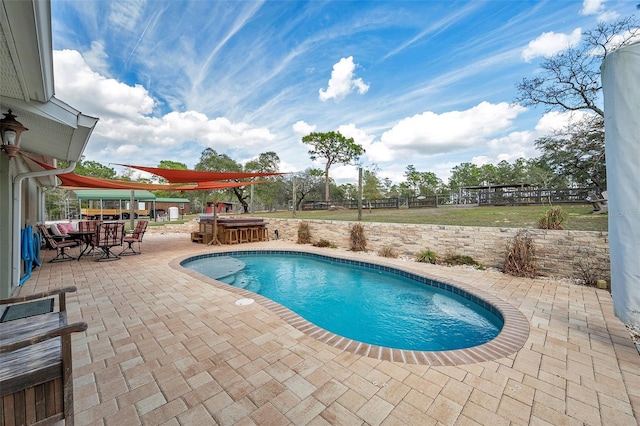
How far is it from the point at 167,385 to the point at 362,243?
679 cm

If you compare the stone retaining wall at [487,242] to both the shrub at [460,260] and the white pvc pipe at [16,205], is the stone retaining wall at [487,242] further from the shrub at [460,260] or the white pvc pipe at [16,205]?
the white pvc pipe at [16,205]

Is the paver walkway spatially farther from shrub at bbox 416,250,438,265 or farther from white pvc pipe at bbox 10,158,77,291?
shrub at bbox 416,250,438,265

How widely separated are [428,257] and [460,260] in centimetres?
74

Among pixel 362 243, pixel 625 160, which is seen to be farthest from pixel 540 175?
pixel 625 160

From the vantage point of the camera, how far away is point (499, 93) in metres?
10.2

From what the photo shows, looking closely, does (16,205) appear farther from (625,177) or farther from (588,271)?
(588,271)

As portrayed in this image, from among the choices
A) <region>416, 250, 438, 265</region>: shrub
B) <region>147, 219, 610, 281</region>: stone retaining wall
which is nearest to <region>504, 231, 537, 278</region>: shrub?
<region>147, 219, 610, 281</region>: stone retaining wall

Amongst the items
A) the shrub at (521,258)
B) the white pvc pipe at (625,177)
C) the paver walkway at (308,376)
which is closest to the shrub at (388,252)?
the shrub at (521,258)

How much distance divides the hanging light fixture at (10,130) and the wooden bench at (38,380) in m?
2.08

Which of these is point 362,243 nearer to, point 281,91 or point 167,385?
point 167,385

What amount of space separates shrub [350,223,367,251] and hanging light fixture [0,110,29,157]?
7.32m

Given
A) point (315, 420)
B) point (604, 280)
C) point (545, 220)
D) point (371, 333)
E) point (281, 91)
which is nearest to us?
point (315, 420)

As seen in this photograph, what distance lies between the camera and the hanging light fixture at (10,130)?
2.34m

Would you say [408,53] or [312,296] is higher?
[408,53]
